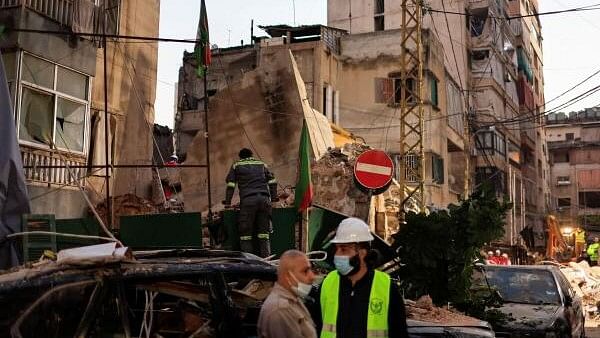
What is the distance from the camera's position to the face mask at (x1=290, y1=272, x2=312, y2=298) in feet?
11.1

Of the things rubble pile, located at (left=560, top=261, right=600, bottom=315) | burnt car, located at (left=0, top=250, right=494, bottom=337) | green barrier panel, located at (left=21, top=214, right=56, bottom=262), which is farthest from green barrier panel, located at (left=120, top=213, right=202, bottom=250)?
rubble pile, located at (left=560, top=261, right=600, bottom=315)

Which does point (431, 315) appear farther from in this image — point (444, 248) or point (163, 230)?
point (163, 230)

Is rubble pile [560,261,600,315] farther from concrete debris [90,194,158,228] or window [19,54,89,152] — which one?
window [19,54,89,152]

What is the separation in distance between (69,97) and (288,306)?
34.3ft

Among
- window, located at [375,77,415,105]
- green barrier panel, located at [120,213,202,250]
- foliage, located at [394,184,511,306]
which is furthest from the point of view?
window, located at [375,77,415,105]

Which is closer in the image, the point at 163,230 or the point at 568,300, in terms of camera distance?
the point at 568,300

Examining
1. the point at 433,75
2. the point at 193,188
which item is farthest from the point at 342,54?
the point at 193,188

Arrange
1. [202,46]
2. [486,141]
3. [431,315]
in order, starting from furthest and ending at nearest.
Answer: [486,141] → [202,46] → [431,315]

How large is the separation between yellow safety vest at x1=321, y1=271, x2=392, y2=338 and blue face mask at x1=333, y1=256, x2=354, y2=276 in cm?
5

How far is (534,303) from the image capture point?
8.98 meters

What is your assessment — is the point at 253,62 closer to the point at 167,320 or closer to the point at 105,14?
the point at 105,14

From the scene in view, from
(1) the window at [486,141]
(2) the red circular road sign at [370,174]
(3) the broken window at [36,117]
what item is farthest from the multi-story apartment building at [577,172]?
(3) the broken window at [36,117]

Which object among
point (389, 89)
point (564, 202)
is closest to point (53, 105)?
point (389, 89)

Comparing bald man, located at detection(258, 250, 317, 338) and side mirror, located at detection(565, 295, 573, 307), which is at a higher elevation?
bald man, located at detection(258, 250, 317, 338)
